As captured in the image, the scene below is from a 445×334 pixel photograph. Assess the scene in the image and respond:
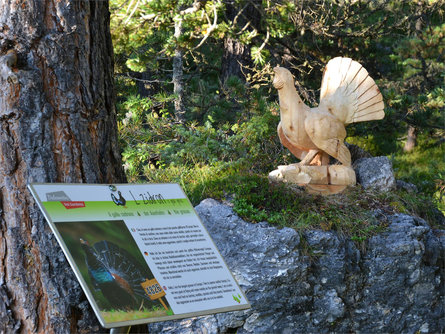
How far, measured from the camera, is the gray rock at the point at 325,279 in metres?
4.90

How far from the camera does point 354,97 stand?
21.3 feet

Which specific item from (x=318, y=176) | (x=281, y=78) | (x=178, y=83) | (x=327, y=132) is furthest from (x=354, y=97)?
(x=178, y=83)

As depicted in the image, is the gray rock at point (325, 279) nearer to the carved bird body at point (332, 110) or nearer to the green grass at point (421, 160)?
the carved bird body at point (332, 110)

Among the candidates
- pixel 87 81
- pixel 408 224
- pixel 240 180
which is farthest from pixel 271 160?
pixel 87 81

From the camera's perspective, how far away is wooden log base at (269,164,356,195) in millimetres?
6273

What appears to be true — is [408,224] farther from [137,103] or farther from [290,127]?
[137,103]

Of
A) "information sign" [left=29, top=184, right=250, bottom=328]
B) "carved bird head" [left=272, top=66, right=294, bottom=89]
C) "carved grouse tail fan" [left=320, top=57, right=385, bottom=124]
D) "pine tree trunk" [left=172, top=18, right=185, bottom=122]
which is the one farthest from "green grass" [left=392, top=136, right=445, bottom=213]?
"information sign" [left=29, top=184, right=250, bottom=328]

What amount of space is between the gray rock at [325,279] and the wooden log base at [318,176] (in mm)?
813

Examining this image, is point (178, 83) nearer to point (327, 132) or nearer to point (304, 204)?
point (327, 132)

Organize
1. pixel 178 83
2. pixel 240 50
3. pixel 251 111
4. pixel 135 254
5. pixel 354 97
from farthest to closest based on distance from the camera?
pixel 240 50 < pixel 178 83 < pixel 251 111 < pixel 354 97 < pixel 135 254

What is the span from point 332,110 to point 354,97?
28cm

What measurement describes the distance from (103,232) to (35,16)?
3.52 ft

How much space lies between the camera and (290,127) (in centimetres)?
645

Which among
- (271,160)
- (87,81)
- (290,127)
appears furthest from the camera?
(271,160)
